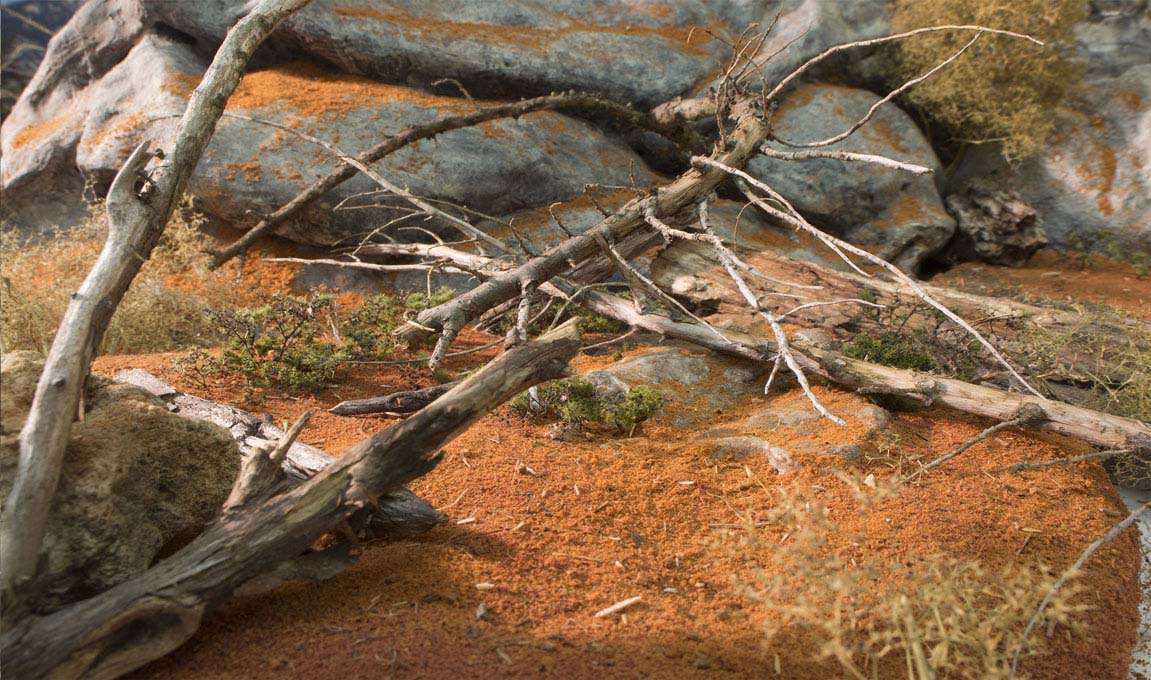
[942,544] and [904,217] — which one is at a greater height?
[942,544]

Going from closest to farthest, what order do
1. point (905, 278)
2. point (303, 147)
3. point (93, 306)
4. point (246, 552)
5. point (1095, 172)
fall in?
point (246, 552)
point (93, 306)
point (905, 278)
point (303, 147)
point (1095, 172)

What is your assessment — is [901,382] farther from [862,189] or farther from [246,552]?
[862,189]

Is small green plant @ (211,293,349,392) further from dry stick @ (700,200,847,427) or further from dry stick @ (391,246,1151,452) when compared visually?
dry stick @ (700,200,847,427)

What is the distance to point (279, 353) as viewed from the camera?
550 cm

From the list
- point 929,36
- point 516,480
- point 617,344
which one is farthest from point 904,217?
point 516,480

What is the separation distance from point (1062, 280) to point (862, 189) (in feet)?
8.74

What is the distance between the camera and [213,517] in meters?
3.28

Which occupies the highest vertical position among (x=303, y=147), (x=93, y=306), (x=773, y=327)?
(x=93, y=306)

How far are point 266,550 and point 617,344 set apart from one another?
13.7 feet

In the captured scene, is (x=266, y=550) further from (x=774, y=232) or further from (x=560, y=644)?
(x=774, y=232)

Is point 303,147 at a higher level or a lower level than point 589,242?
higher

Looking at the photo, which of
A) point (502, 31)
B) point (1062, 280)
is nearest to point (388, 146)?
point (502, 31)

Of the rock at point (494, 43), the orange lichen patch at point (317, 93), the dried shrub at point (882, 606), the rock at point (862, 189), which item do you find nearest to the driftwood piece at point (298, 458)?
the dried shrub at point (882, 606)

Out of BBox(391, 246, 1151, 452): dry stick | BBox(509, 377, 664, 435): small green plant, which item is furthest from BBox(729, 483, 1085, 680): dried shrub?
BBox(391, 246, 1151, 452): dry stick
